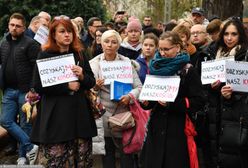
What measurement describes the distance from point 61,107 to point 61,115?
8 cm

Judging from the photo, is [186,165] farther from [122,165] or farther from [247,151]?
[122,165]

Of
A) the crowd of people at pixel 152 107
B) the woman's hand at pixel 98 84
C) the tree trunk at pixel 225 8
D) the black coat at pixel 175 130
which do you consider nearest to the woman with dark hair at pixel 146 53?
the crowd of people at pixel 152 107

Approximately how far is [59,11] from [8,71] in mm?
9951

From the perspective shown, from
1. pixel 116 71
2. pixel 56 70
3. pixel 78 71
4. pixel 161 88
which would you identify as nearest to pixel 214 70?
pixel 161 88

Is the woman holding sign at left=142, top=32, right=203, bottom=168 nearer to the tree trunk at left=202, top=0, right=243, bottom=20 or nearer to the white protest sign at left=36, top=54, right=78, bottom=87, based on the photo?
the white protest sign at left=36, top=54, right=78, bottom=87

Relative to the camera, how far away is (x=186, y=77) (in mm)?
5215

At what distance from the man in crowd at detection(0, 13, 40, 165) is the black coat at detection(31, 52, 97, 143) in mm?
2076

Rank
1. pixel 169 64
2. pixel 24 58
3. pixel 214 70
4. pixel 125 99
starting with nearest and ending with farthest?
1. pixel 169 64
2. pixel 214 70
3. pixel 125 99
4. pixel 24 58

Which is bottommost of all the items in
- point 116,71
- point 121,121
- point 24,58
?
point 121,121

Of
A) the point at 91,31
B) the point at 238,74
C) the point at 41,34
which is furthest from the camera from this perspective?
the point at 91,31

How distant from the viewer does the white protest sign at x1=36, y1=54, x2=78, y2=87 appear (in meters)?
5.52

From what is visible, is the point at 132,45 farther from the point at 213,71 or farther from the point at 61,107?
the point at 61,107

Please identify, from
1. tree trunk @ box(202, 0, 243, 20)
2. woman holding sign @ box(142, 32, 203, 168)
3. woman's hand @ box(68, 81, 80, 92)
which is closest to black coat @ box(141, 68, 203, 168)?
woman holding sign @ box(142, 32, 203, 168)

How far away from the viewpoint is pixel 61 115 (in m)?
5.50
